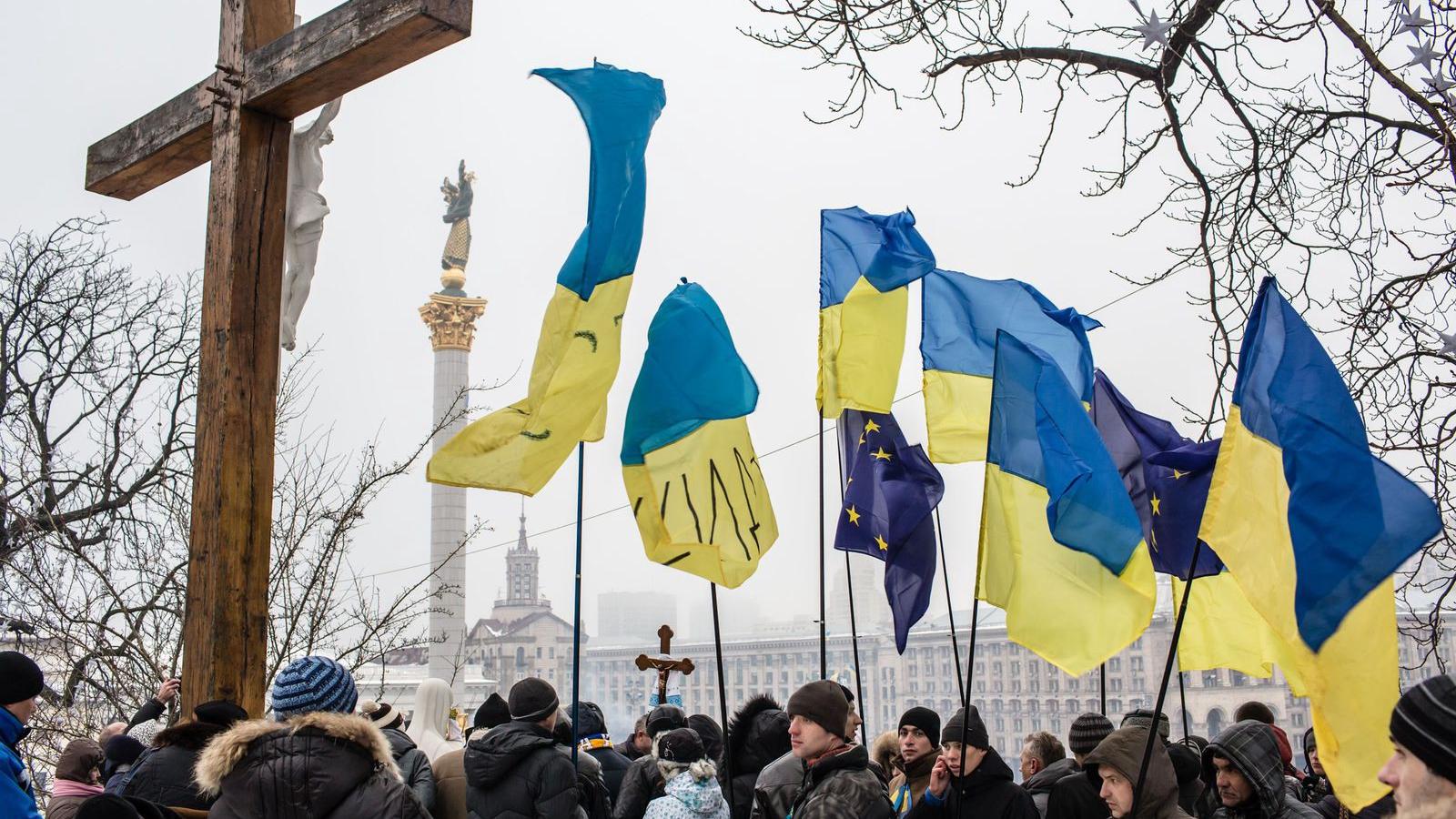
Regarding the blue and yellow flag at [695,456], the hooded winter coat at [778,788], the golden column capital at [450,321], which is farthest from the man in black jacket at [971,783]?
the golden column capital at [450,321]

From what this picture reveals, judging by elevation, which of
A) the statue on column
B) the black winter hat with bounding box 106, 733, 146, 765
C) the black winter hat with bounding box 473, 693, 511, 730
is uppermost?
the statue on column

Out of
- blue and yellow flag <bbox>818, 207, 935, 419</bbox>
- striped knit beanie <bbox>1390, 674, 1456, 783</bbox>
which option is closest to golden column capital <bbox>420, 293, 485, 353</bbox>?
blue and yellow flag <bbox>818, 207, 935, 419</bbox>

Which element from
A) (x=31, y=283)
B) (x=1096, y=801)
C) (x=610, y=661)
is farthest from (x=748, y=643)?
(x=1096, y=801)

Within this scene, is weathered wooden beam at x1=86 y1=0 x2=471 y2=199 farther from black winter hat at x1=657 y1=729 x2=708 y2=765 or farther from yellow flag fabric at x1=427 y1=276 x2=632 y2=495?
black winter hat at x1=657 y1=729 x2=708 y2=765

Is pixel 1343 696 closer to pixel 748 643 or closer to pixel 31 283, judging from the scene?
pixel 31 283

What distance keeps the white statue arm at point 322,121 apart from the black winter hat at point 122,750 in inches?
87.2

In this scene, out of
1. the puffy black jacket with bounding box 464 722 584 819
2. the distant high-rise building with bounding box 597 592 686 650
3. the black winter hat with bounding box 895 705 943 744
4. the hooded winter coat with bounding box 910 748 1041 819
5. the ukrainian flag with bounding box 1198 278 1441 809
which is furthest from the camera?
the distant high-rise building with bounding box 597 592 686 650

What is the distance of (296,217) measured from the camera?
466 centimetres

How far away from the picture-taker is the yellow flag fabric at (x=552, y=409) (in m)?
4.66

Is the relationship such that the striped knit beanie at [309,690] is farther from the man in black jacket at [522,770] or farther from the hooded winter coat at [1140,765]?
the hooded winter coat at [1140,765]

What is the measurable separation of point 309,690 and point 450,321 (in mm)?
45285

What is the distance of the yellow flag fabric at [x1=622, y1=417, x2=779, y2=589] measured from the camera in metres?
5.20

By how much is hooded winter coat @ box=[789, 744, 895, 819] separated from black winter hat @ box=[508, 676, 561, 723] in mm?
1174

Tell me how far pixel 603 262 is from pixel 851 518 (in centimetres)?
199
